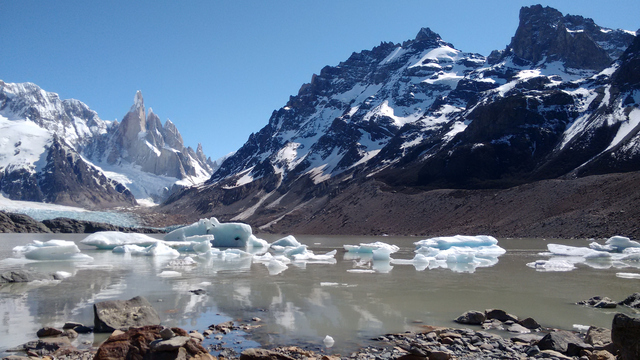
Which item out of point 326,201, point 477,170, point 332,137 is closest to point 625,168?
point 477,170

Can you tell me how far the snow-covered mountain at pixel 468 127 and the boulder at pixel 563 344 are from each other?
60.9 m

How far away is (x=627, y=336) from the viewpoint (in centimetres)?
606

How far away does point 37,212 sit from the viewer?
103812mm

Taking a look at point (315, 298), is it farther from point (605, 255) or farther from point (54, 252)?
point (605, 255)

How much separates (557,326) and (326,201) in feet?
287

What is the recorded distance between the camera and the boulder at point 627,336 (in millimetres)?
5945

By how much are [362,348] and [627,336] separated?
3936mm

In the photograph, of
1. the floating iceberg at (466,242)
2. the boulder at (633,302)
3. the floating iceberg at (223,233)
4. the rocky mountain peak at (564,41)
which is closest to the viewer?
the boulder at (633,302)

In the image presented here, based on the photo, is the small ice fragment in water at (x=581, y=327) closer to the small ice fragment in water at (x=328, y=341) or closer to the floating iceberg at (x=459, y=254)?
the small ice fragment in water at (x=328, y=341)

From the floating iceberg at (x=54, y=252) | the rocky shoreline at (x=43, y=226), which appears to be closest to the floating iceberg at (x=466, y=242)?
the floating iceberg at (x=54, y=252)

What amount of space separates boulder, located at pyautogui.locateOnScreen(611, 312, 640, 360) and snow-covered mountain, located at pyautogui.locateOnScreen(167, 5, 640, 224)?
62.4 meters

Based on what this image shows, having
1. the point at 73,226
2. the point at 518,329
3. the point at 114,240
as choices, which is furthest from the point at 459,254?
the point at 73,226

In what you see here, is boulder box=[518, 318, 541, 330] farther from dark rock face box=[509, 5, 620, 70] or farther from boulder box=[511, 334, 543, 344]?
dark rock face box=[509, 5, 620, 70]

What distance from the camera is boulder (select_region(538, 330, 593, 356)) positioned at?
7.47m
